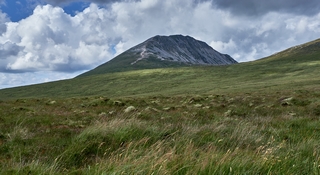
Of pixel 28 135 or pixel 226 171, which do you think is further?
pixel 28 135

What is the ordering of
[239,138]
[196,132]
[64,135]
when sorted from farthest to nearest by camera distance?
[64,135]
[196,132]
[239,138]

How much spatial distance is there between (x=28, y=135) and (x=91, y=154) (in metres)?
3.13

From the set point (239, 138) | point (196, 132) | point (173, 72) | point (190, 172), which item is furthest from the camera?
point (173, 72)

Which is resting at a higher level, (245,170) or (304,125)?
(245,170)

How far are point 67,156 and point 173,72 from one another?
518 feet

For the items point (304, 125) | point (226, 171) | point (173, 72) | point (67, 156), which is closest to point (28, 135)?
point (67, 156)

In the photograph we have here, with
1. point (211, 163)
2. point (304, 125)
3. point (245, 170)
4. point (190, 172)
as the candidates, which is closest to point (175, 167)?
point (190, 172)

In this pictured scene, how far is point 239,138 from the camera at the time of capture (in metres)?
7.36

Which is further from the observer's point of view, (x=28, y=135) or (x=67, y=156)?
(x=28, y=135)

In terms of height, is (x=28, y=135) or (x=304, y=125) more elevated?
(x=28, y=135)

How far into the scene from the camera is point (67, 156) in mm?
6062

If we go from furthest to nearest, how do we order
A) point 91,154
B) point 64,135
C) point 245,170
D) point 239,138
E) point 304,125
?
point 304,125 → point 64,135 → point 239,138 → point 91,154 → point 245,170

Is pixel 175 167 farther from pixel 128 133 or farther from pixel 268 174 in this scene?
pixel 128 133

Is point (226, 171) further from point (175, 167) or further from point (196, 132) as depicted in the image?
point (196, 132)
